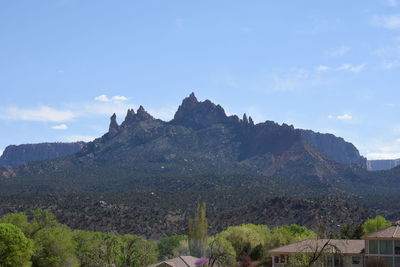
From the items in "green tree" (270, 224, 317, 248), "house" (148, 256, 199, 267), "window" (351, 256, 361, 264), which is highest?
"green tree" (270, 224, 317, 248)

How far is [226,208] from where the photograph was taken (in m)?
173

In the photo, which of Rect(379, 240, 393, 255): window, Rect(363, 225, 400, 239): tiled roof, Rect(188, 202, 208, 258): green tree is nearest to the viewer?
Rect(363, 225, 400, 239): tiled roof

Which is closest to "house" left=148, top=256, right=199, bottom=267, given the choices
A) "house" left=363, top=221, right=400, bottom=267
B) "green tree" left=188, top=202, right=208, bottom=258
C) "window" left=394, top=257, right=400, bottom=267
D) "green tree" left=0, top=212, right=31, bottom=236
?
"green tree" left=188, top=202, right=208, bottom=258

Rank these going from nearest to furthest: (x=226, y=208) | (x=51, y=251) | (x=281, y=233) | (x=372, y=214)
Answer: (x=51, y=251)
(x=281, y=233)
(x=372, y=214)
(x=226, y=208)

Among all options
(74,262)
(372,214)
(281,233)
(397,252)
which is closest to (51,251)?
(74,262)

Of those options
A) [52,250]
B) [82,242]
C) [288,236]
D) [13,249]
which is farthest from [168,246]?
[13,249]

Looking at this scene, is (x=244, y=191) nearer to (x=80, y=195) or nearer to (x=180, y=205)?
(x=180, y=205)

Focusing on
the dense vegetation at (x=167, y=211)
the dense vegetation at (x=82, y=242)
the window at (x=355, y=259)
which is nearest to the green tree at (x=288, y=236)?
the dense vegetation at (x=82, y=242)

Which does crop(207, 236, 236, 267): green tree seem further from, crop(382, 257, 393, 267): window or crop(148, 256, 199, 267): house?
crop(382, 257, 393, 267): window

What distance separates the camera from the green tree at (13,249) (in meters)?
76.2

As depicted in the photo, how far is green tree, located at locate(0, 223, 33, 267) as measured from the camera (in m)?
76.2

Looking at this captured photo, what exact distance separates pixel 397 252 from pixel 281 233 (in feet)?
109

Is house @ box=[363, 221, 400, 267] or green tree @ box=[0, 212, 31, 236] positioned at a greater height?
green tree @ box=[0, 212, 31, 236]

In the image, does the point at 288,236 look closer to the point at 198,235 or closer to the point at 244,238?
the point at 244,238
